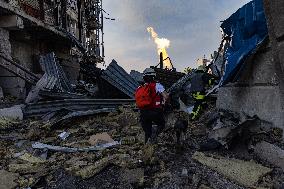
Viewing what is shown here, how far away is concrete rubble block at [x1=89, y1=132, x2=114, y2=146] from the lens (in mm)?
7266

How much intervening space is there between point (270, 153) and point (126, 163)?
225cm

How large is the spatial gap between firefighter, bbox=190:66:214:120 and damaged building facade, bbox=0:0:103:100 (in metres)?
7.01

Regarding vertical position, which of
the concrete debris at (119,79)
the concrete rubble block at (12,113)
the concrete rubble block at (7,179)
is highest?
the concrete debris at (119,79)

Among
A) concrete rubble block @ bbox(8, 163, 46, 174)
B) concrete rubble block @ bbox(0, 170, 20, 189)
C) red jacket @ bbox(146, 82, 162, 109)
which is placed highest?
red jacket @ bbox(146, 82, 162, 109)

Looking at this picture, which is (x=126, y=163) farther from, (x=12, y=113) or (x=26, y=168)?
(x=12, y=113)

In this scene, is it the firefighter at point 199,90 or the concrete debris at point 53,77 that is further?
the concrete debris at point 53,77

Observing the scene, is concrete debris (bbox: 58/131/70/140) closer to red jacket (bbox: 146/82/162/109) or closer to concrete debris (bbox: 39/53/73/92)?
red jacket (bbox: 146/82/162/109)

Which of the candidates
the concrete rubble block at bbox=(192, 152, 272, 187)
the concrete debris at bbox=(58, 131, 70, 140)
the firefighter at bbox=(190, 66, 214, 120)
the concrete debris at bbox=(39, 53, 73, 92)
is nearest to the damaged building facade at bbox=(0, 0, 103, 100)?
the concrete debris at bbox=(39, 53, 73, 92)

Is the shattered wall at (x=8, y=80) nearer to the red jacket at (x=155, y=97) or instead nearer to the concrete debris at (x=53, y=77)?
the concrete debris at (x=53, y=77)

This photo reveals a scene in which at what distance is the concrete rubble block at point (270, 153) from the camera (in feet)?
16.1

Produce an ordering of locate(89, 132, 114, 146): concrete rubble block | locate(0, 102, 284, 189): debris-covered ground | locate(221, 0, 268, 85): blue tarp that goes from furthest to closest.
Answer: locate(89, 132, 114, 146): concrete rubble block
locate(221, 0, 268, 85): blue tarp
locate(0, 102, 284, 189): debris-covered ground

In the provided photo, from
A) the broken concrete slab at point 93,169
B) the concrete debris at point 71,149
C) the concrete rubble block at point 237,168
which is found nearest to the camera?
the concrete rubble block at point 237,168

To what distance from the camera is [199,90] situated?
374 inches

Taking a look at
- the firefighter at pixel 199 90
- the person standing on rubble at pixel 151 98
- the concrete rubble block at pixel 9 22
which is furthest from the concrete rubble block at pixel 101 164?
the concrete rubble block at pixel 9 22
